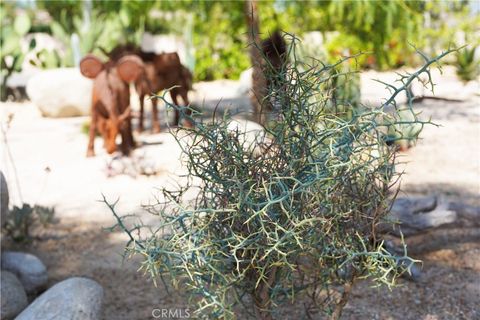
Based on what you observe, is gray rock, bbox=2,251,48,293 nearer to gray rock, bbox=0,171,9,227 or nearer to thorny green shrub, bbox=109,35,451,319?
gray rock, bbox=0,171,9,227

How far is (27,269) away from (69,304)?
2.46 ft

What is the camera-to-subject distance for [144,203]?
171 inches

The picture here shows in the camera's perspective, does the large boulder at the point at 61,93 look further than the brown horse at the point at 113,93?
Yes

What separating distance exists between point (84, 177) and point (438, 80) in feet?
24.6

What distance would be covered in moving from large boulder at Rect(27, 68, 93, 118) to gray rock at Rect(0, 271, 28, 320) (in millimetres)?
5985

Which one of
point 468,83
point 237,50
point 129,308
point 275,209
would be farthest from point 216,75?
point 275,209

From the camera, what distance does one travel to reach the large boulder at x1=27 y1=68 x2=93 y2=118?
8.49 metres

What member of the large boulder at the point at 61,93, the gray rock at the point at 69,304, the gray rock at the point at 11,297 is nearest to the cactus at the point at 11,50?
the large boulder at the point at 61,93

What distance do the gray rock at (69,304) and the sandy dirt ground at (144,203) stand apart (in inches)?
11.0

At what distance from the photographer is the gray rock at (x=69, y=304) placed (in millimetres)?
2342

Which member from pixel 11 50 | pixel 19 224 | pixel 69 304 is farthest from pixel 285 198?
pixel 11 50

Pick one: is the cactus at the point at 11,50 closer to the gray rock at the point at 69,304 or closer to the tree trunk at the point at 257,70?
the tree trunk at the point at 257,70

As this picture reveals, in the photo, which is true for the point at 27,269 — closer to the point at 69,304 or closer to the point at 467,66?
the point at 69,304

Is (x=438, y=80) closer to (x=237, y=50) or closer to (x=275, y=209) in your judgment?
(x=237, y=50)
